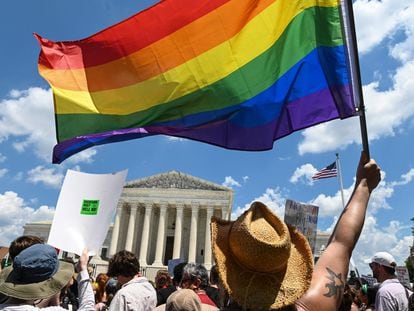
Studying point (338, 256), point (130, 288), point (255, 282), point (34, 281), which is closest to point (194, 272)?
point (130, 288)

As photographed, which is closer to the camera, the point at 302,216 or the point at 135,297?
the point at 135,297

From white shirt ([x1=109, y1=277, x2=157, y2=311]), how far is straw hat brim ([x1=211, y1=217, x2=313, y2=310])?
8.30 feet

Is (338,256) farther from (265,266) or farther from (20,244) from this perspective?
(20,244)

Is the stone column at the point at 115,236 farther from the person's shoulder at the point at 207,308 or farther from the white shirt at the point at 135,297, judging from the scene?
the person's shoulder at the point at 207,308

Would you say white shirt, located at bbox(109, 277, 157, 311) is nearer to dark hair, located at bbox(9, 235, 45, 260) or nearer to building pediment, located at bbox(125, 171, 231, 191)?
dark hair, located at bbox(9, 235, 45, 260)

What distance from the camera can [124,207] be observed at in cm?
5831

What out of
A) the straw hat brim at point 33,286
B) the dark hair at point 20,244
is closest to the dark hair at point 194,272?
the dark hair at point 20,244

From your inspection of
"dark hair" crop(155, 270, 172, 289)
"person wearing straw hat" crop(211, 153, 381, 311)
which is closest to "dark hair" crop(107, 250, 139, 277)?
"dark hair" crop(155, 270, 172, 289)

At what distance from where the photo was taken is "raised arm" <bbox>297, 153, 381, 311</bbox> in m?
1.67

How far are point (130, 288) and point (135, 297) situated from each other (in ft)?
0.36

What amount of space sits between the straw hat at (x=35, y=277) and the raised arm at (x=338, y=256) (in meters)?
1.47

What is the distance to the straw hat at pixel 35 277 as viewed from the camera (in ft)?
7.33

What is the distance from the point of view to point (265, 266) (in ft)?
4.64

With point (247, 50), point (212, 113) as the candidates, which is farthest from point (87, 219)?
point (247, 50)
